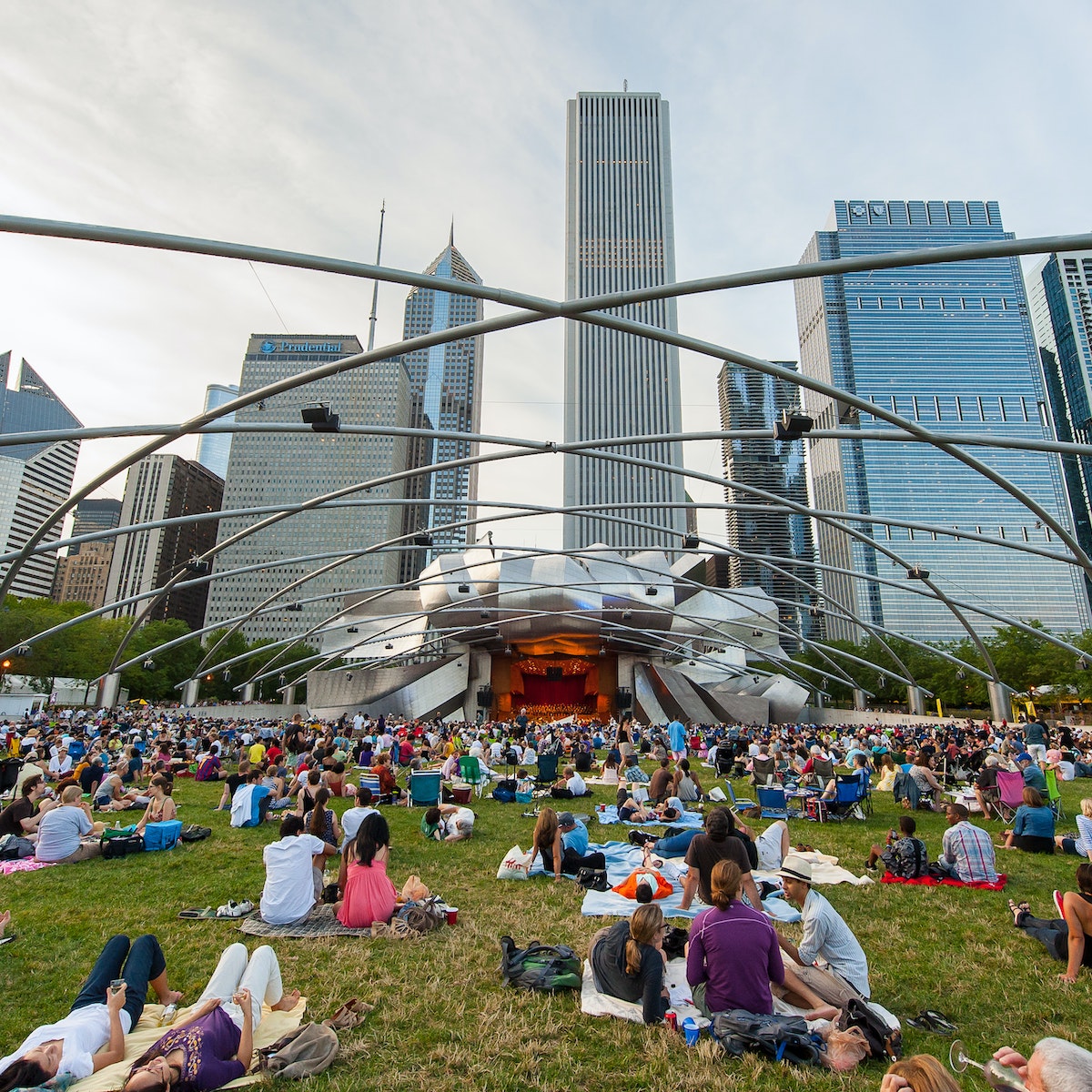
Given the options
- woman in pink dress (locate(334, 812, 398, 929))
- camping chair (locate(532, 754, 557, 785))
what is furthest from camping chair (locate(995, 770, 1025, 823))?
woman in pink dress (locate(334, 812, 398, 929))

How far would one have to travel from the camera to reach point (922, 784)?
585 inches

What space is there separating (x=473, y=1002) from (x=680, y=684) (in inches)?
1925

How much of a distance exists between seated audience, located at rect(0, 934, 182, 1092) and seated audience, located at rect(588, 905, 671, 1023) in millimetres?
3265

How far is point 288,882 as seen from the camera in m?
7.29

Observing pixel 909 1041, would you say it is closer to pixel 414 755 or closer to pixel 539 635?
pixel 414 755

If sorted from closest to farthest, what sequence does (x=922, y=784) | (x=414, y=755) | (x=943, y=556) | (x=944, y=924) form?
(x=944, y=924) < (x=922, y=784) < (x=414, y=755) < (x=943, y=556)

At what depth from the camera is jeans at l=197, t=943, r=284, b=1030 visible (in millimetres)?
4512

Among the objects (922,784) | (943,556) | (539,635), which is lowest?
(922,784)

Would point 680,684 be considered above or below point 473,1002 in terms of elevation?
above

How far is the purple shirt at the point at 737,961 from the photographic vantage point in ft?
15.8

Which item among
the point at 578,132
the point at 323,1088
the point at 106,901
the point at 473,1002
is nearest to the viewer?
the point at 323,1088

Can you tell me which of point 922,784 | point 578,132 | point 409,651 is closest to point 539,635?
point 409,651

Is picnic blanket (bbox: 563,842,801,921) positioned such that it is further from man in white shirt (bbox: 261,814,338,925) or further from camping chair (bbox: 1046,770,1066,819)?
camping chair (bbox: 1046,770,1066,819)

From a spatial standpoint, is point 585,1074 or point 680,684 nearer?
point 585,1074
